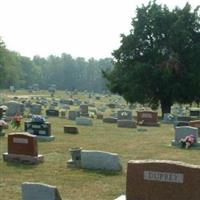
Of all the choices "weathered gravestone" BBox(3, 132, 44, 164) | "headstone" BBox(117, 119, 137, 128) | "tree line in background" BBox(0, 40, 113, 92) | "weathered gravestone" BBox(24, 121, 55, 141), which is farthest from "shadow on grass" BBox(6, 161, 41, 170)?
"tree line in background" BBox(0, 40, 113, 92)

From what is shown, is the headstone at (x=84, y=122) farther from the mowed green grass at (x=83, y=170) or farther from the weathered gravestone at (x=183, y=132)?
the weathered gravestone at (x=183, y=132)

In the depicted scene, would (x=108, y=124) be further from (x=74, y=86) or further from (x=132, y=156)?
(x=74, y=86)

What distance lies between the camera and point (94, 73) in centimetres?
17900

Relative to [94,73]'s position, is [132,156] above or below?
below

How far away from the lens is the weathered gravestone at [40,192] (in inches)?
353

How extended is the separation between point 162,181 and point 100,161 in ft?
16.4

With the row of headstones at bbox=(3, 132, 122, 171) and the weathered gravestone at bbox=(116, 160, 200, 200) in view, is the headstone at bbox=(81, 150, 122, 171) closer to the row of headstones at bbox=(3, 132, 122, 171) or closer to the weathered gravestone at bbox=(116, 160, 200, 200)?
the row of headstones at bbox=(3, 132, 122, 171)

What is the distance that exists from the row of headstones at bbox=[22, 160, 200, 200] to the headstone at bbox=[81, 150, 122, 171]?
4.28m

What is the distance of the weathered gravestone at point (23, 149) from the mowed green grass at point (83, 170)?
0.31 meters

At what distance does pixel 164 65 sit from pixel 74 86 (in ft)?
415

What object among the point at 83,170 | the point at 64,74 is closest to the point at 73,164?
the point at 83,170

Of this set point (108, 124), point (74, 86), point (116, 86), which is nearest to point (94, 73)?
point (74, 86)

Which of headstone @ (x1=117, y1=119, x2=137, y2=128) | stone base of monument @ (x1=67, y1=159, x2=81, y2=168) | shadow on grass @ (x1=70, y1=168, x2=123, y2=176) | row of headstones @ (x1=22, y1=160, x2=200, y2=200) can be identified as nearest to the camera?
row of headstones @ (x1=22, y1=160, x2=200, y2=200)

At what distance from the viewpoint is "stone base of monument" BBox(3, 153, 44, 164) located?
50.9 feet
